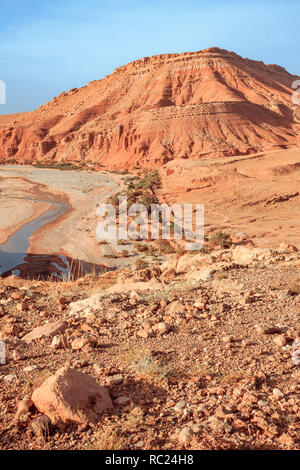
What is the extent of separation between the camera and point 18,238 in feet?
68.1

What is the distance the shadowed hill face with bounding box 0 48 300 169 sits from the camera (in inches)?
1778

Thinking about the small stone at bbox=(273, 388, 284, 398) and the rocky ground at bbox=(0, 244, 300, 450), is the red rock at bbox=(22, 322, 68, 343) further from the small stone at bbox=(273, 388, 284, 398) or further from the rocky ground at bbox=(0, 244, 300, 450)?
the small stone at bbox=(273, 388, 284, 398)

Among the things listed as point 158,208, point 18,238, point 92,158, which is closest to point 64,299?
point 18,238

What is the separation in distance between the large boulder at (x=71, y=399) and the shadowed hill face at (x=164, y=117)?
39466 mm

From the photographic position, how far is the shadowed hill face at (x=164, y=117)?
45.2 metres

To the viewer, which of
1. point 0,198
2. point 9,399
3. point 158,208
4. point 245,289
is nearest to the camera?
point 9,399

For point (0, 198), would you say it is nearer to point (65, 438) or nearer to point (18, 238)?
point (18, 238)

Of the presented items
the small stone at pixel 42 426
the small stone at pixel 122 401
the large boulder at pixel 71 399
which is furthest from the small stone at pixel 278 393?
the small stone at pixel 42 426

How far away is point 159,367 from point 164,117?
47.9m

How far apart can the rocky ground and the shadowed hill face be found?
36530 mm

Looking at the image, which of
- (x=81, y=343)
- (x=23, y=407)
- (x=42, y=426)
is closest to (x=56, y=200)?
(x=81, y=343)

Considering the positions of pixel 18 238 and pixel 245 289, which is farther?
pixel 18 238

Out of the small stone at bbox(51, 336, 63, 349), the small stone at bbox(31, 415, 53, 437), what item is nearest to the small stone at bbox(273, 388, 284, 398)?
the small stone at bbox(31, 415, 53, 437)

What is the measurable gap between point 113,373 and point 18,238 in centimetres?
1843
